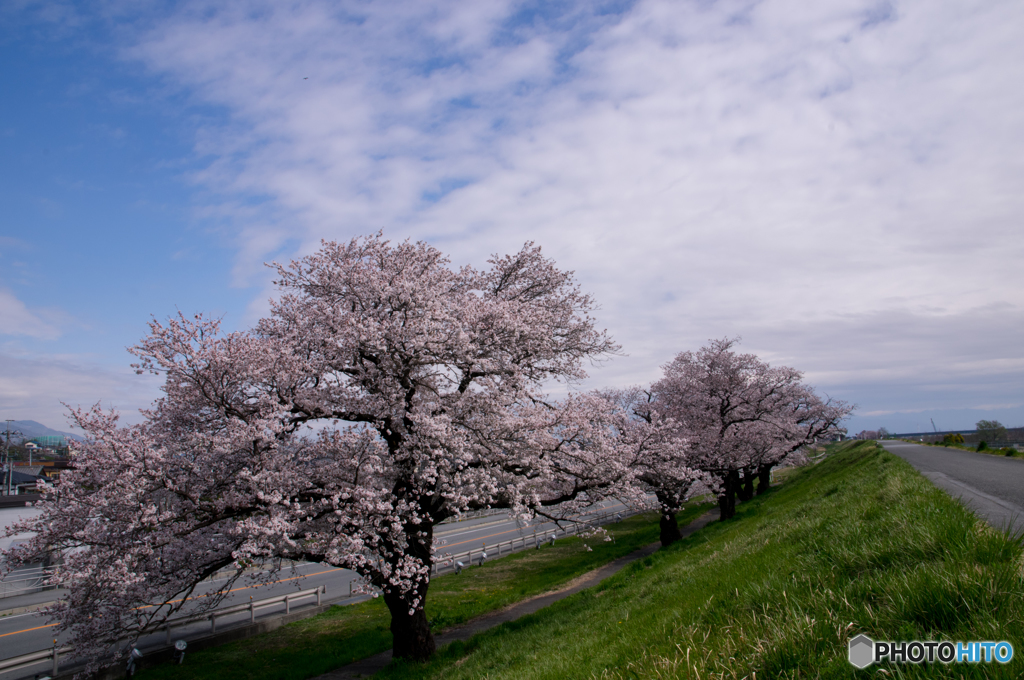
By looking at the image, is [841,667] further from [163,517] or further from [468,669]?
[163,517]

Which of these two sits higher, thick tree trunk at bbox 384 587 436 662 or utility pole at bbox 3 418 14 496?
utility pole at bbox 3 418 14 496

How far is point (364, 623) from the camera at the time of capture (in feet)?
66.1

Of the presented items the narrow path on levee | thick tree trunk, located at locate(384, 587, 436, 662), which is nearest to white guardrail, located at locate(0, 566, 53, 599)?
the narrow path on levee

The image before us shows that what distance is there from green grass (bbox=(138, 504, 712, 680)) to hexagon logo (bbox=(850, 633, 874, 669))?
1588cm

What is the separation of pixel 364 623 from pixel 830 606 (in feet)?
64.1

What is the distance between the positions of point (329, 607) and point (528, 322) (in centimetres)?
1697

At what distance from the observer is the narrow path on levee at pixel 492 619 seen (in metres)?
15.4

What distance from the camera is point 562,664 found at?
8.35 metres

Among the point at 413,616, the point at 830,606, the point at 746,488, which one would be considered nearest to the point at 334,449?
the point at 413,616

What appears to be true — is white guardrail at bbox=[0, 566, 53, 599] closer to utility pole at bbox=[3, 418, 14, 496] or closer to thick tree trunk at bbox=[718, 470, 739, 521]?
utility pole at bbox=[3, 418, 14, 496]

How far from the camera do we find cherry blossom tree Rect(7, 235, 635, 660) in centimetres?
1013

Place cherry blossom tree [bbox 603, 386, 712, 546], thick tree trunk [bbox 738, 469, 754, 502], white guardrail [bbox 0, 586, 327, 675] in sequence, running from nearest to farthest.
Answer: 1. white guardrail [bbox 0, 586, 327, 675]
2. cherry blossom tree [bbox 603, 386, 712, 546]
3. thick tree trunk [bbox 738, 469, 754, 502]

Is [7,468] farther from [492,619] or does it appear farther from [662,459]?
[662,459]

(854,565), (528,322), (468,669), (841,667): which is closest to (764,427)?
(528,322)
